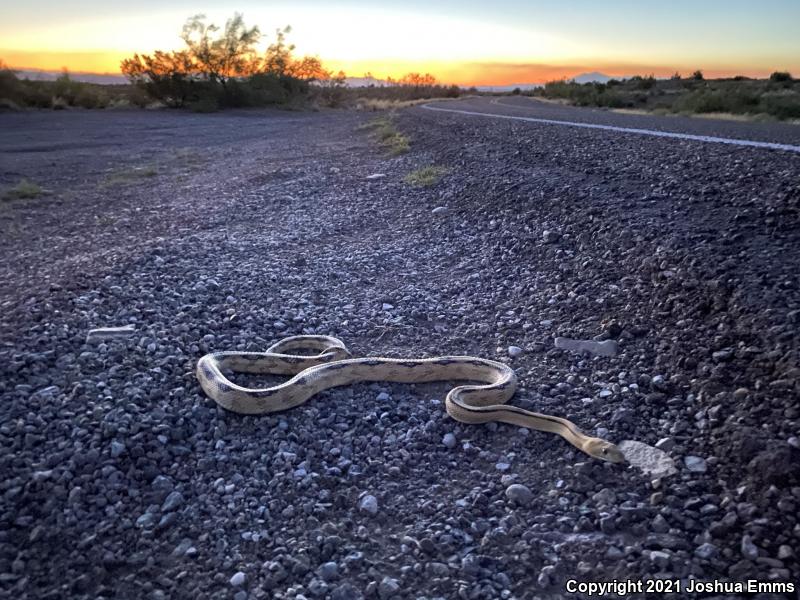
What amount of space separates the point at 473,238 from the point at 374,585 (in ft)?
19.6

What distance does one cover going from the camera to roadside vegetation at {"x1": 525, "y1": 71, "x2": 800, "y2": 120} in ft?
70.1

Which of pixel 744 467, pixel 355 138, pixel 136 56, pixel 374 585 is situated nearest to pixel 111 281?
pixel 374 585

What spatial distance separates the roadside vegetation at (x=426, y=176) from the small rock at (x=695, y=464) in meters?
8.32

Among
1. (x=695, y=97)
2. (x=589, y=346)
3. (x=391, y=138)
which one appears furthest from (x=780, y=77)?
(x=589, y=346)

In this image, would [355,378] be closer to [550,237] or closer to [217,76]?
[550,237]

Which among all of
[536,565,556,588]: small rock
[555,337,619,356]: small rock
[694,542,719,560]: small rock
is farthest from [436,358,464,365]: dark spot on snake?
[694,542,719,560]: small rock

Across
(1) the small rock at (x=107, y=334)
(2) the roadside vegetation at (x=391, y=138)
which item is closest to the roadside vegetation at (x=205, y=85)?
(2) the roadside vegetation at (x=391, y=138)

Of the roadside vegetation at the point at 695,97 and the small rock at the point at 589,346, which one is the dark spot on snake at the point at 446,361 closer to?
the small rock at the point at 589,346

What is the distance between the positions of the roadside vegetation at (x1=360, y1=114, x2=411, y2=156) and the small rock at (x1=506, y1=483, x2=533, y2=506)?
12792 mm

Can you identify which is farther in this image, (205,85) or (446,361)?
(205,85)

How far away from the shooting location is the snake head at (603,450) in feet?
13.0

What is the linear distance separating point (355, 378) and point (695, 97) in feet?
84.3

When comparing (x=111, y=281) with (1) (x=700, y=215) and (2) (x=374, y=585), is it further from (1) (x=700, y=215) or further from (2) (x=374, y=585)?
(1) (x=700, y=215)

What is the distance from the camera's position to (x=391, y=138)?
1852 cm
